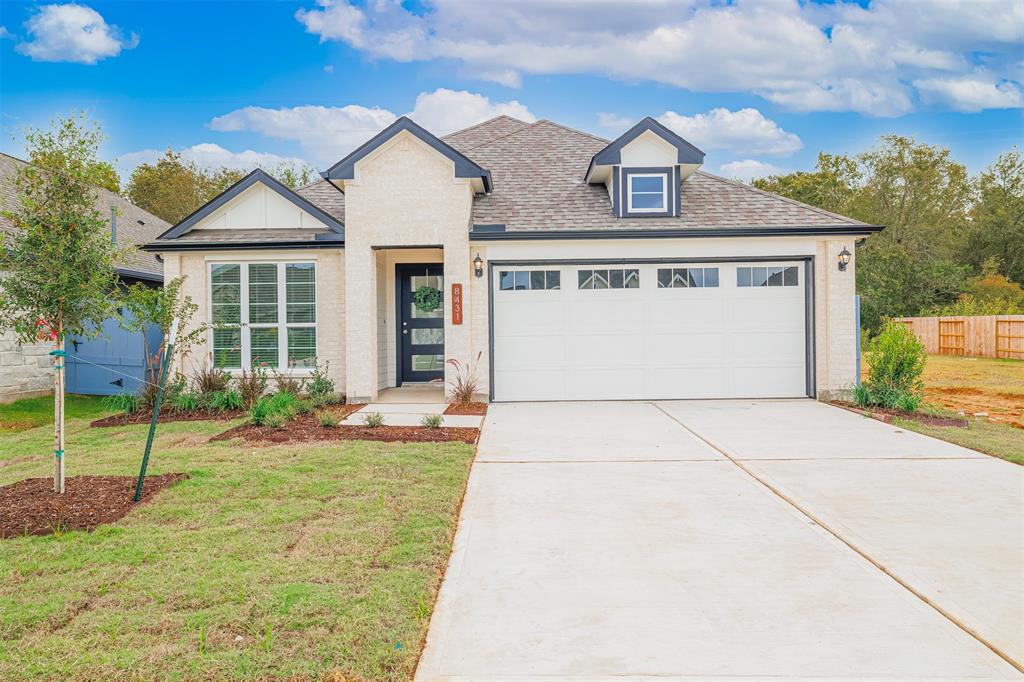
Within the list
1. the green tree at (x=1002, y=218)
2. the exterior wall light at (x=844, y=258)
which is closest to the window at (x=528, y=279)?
the exterior wall light at (x=844, y=258)

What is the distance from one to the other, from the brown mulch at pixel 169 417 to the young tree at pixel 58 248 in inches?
174

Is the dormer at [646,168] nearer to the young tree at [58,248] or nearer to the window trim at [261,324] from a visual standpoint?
the window trim at [261,324]

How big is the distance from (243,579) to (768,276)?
10.5 meters

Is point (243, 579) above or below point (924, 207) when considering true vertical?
below

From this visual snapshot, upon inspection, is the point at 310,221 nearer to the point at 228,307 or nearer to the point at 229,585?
the point at 228,307

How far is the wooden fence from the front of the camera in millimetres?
22422

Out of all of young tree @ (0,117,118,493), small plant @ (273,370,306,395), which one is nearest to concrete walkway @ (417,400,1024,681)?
young tree @ (0,117,118,493)

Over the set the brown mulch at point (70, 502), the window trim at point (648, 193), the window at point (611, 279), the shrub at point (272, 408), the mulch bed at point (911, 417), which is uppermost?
the window trim at point (648, 193)

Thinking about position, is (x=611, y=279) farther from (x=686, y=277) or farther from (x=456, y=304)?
(x=456, y=304)

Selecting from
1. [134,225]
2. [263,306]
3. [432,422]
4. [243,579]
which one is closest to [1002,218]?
[432,422]

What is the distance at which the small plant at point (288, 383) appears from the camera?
36.1ft

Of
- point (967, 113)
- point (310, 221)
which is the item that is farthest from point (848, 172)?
point (310, 221)

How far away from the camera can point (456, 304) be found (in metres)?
11.4

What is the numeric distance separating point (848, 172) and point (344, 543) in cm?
4131
